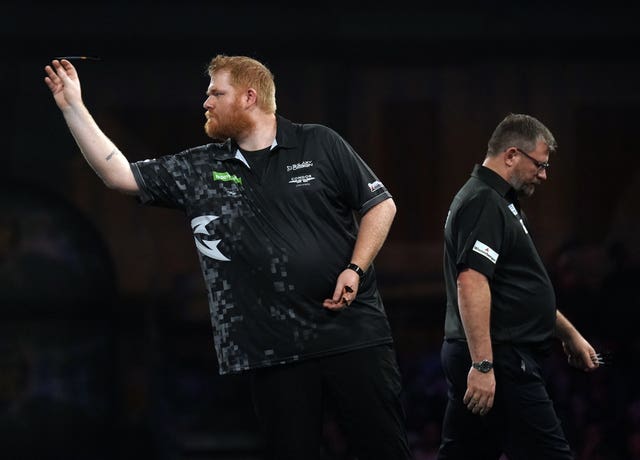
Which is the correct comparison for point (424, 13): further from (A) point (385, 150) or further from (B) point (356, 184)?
(B) point (356, 184)

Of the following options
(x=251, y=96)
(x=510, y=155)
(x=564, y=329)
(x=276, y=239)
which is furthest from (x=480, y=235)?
(x=251, y=96)

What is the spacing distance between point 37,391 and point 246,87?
12.1ft

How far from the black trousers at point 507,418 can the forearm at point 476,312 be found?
0.42 ft

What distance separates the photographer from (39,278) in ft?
21.8

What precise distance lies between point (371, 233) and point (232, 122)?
0.59 metres

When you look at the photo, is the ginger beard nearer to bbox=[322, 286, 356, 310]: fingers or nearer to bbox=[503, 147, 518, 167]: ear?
bbox=[322, 286, 356, 310]: fingers

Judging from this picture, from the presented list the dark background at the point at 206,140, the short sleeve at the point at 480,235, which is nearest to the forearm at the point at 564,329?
the short sleeve at the point at 480,235

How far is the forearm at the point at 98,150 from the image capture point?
3246 millimetres

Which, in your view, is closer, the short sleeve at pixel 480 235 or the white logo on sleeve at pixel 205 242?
the white logo on sleeve at pixel 205 242

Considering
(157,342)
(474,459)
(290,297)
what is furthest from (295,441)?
(157,342)

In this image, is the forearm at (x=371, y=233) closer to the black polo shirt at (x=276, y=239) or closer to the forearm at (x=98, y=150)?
the black polo shirt at (x=276, y=239)

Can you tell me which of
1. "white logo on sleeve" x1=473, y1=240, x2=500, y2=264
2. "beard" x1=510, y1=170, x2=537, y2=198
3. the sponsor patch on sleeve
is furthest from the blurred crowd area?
the sponsor patch on sleeve

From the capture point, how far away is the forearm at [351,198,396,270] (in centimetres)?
337

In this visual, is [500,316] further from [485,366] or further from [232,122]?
[232,122]
